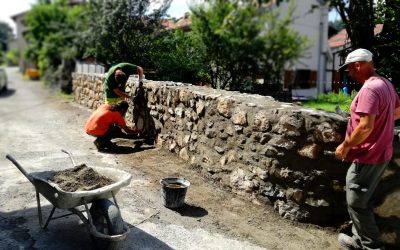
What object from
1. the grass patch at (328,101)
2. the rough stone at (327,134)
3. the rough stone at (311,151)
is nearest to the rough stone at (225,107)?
the rough stone at (311,151)

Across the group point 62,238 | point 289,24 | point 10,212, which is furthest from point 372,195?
point 10,212

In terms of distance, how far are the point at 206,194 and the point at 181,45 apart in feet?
13.6

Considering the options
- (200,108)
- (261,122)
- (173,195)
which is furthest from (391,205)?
(200,108)

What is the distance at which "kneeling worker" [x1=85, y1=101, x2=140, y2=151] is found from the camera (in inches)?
303

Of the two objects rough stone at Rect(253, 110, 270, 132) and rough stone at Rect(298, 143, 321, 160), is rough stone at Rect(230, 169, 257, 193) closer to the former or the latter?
rough stone at Rect(253, 110, 270, 132)

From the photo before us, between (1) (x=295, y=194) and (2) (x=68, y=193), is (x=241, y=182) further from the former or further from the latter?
(2) (x=68, y=193)

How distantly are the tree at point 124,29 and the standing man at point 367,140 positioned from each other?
25.5ft

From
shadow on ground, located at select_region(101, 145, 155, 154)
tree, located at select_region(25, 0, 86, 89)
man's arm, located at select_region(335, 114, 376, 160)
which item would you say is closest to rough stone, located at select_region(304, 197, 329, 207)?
man's arm, located at select_region(335, 114, 376, 160)

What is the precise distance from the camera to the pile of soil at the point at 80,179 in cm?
410

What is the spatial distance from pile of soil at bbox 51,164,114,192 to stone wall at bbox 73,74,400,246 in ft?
6.74

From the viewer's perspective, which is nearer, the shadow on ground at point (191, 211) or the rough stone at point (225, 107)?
the shadow on ground at point (191, 211)

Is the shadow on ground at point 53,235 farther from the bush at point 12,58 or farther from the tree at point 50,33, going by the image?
the bush at point 12,58

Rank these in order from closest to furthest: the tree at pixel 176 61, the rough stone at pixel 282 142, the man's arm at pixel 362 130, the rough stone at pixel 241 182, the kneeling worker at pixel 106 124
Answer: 1. the man's arm at pixel 362 130
2. the rough stone at pixel 282 142
3. the rough stone at pixel 241 182
4. the kneeling worker at pixel 106 124
5. the tree at pixel 176 61

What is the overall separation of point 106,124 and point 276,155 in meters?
3.80
